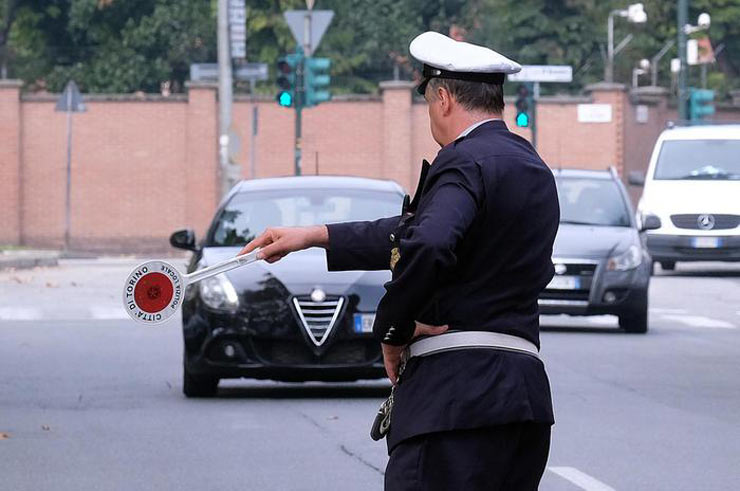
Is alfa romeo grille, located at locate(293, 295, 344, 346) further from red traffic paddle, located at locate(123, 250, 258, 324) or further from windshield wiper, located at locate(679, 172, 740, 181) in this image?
windshield wiper, located at locate(679, 172, 740, 181)

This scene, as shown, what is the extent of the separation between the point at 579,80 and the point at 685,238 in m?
40.4

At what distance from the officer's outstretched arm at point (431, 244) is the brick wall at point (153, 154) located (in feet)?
127

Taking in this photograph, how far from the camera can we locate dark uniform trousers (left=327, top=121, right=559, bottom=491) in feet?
13.4

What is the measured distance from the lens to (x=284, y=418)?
1105 centimetres

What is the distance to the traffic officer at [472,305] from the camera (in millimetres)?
4082

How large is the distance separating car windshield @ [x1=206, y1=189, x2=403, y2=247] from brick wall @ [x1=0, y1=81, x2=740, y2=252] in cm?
2989

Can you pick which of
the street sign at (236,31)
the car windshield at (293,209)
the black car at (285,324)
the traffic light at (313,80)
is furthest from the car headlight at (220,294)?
the street sign at (236,31)

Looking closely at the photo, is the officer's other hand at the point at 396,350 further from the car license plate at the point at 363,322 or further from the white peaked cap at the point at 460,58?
the car license plate at the point at 363,322

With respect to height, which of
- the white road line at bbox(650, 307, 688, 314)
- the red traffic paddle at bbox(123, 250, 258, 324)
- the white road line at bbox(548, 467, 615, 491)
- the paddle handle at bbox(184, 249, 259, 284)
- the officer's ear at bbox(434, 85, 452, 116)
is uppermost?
the officer's ear at bbox(434, 85, 452, 116)

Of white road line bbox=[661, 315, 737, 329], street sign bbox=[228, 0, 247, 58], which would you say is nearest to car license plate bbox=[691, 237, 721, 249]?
white road line bbox=[661, 315, 737, 329]

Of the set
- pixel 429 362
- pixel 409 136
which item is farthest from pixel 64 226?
pixel 429 362

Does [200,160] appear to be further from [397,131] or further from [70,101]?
[70,101]

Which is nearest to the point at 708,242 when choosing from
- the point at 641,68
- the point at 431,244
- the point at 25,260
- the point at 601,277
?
the point at 601,277

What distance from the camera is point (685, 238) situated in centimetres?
2720
